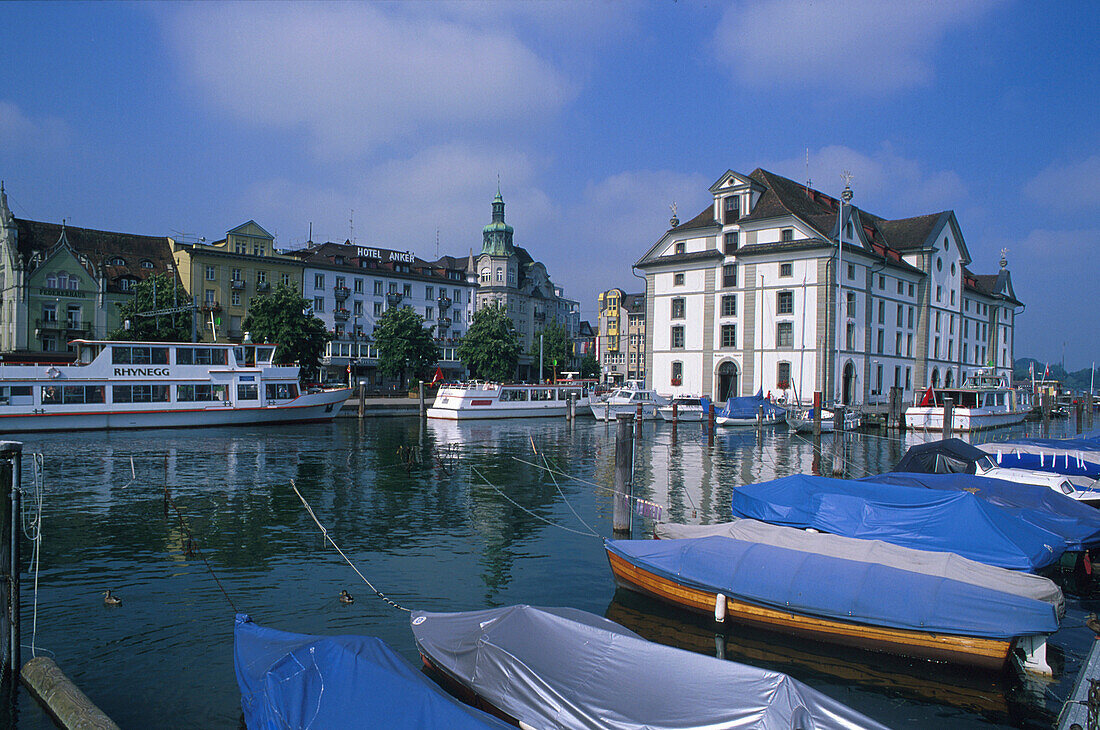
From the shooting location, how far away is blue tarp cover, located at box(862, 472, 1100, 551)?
1717cm

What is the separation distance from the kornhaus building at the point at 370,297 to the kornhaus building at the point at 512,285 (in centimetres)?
1179

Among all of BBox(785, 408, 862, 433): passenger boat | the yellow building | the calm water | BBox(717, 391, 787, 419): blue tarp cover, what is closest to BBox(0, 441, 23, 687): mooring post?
the calm water

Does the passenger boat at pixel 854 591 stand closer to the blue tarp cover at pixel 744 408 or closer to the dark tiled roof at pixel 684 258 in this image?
the blue tarp cover at pixel 744 408

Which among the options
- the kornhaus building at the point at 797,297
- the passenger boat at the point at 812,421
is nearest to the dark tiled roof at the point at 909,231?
the kornhaus building at the point at 797,297

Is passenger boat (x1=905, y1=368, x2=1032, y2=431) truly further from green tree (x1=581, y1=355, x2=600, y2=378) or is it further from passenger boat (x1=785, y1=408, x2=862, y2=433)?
green tree (x1=581, y1=355, x2=600, y2=378)

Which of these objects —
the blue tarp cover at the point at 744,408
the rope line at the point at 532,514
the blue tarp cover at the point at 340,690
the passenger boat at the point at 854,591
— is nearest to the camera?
the blue tarp cover at the point at 340,690

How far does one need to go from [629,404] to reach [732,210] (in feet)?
70.5

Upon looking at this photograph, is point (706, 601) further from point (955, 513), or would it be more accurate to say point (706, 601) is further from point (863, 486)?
point (863, 486)

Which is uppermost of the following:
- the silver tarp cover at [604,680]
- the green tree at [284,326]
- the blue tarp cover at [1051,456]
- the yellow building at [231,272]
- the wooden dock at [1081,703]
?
the yellow building at [231,272]

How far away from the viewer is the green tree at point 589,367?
13012 cm

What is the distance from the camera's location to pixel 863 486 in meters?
19.9

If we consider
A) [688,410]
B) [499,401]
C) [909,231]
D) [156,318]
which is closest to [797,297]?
[688,410]

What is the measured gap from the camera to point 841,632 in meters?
12.7

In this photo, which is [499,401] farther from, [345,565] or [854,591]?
[854,591]
